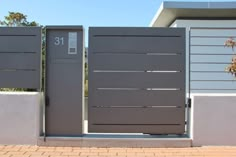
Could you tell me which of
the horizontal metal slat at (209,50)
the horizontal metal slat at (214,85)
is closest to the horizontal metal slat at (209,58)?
the horizontal metal slat at (209,50)

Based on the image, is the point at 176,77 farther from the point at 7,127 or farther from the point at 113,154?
the point at 7,127

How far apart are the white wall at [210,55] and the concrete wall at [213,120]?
22.7 ft

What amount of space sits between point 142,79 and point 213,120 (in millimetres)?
1499

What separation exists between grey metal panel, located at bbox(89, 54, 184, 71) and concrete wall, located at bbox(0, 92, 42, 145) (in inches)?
51.7

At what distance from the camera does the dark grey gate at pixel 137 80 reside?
8.02m

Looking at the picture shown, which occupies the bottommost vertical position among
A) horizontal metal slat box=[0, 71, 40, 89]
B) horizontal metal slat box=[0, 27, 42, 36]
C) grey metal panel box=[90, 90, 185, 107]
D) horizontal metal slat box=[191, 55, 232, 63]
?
grey metal panel box=[90, 90, 185, 107]

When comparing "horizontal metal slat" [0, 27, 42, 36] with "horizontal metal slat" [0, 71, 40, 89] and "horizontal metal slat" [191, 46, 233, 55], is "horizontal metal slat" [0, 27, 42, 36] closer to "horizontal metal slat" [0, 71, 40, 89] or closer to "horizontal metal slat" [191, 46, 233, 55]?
"horizontal metal slat" [0, 71, 40, 89]

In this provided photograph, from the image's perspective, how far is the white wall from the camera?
14.9 m

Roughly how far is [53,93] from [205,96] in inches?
110

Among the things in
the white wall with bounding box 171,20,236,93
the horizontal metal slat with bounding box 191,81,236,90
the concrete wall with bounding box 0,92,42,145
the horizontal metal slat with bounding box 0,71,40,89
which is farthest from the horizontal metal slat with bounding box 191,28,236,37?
the concrete wall with bounding box 0,92,42,145

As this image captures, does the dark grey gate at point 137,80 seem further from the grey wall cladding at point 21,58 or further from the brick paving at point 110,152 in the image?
the grey wall cladding at point 21,58

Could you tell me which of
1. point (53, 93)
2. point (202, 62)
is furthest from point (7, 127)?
point (202, 62)

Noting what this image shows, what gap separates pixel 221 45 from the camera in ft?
49.2

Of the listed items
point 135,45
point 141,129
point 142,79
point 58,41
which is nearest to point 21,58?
point 58,41
